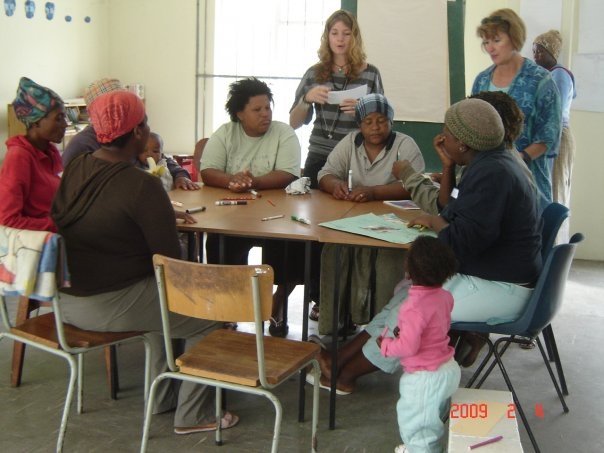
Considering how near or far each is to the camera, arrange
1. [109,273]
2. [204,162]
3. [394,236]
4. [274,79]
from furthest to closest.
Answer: [274,79] → [204,162] → [394,236] → [109,273]

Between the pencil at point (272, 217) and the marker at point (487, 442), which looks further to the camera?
the pencil at point (272, 217)

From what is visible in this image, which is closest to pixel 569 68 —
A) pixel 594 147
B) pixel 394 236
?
pixel 594 147

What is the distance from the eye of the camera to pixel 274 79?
7047 millimetres

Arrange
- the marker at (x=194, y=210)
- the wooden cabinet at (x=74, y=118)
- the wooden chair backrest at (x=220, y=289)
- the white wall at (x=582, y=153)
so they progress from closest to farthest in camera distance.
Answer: the wooden chair backrest at (x=220, y=289), the marker at (x=194, y=210), the white wall at (x=582, y=153), the wooden cabinet at (x=74, y=118)

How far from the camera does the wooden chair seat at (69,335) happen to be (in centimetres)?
250

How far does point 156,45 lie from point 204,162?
3.74 metres

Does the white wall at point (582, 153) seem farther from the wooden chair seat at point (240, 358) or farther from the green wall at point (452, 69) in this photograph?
the wooden chair seat at point (240, 358)

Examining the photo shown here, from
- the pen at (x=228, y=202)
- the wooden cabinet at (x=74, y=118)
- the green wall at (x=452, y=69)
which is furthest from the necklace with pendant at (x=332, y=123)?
the wooden cabinet at (x=74, y=118)

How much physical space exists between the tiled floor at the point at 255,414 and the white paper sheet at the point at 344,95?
57.1 inches

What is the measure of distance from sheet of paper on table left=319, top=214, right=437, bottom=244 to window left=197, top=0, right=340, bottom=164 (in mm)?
4104

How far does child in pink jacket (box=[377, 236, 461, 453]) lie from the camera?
232cm

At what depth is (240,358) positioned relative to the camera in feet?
7.85

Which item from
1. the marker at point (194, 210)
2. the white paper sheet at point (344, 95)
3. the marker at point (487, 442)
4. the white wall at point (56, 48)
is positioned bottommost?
the marker at point (487, 442)

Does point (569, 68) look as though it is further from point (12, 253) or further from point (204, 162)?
point (12, 253)
